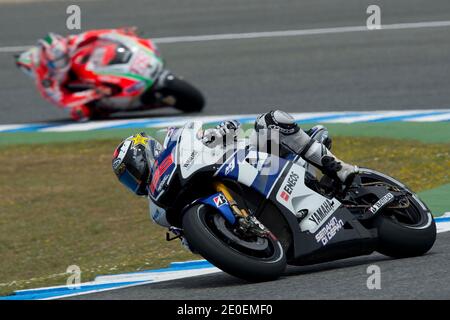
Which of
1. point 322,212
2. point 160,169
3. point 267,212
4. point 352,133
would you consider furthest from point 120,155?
point 352,133

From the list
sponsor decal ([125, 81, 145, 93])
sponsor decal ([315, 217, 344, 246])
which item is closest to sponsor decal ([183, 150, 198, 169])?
sponsor decal ([315, 217, 344, 246])

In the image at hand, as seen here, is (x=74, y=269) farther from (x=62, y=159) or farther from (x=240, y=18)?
(x=240, y=18)

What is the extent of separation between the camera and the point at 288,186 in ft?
23.3

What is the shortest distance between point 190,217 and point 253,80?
1070cm

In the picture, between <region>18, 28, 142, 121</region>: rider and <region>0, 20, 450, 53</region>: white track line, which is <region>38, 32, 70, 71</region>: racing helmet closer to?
<region>18, 28, 142, 121</region>: rider

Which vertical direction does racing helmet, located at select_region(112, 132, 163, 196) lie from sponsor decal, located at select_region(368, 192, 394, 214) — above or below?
above

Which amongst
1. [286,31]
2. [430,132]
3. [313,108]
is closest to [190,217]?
[430,132]

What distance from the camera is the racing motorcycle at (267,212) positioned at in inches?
265

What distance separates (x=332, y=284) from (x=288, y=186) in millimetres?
767

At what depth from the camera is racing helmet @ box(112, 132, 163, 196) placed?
7207 millimetres

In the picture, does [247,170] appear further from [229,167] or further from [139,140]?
[139,140]

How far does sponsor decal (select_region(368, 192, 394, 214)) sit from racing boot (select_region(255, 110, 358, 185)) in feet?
0.69

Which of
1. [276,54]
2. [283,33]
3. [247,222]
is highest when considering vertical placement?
[247,222]

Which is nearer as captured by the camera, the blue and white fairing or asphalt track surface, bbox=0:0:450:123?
the blue and white fairing
